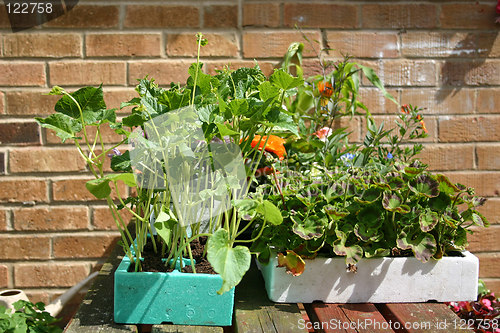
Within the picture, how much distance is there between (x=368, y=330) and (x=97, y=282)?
0.61 metres

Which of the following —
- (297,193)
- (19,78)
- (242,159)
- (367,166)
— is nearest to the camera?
(242,159)

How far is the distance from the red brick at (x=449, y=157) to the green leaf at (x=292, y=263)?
0.90 m

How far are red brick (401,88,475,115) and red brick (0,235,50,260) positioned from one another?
1.36 meters

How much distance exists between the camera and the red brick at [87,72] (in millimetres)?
1572

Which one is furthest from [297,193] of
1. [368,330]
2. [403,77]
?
[403,77]

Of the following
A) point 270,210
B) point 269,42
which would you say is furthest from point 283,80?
point 269,42

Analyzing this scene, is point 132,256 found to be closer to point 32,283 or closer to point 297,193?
point 297,193

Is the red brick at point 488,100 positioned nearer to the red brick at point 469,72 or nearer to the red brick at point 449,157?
the red brick at point 469,72

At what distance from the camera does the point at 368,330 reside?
0.89m

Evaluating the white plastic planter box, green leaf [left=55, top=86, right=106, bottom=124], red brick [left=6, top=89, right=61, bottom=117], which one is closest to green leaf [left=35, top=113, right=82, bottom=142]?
green leaf [left=55, top=86, right=106, bottom=124]

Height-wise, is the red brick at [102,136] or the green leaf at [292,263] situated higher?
the red brick at [102,136]

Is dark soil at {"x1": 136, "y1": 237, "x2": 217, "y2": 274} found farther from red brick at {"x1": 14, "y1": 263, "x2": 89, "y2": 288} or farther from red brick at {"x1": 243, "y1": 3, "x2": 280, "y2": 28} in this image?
red brick at {"x1": 243, "y1": 3, "x2": 280, "y2": 28}

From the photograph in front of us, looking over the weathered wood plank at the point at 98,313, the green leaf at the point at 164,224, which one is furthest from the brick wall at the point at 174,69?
the green leaf at the point at 164,224

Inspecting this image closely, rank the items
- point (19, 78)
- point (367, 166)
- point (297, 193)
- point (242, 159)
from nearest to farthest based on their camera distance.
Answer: point (242, 159)
point (297, 193)
point (367, 166)
point (19, 78)
